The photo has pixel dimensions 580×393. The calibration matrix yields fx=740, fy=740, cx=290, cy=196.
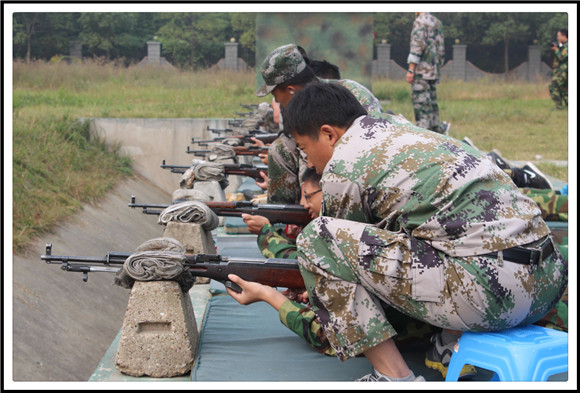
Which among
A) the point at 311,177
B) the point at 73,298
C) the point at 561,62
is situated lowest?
the point at 73,298

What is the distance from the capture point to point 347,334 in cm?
274

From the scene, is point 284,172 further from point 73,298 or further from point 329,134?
point 73,298

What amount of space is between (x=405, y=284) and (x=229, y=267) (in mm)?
900

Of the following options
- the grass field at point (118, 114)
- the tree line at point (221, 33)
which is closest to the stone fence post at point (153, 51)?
the tree line at point (221, 33)

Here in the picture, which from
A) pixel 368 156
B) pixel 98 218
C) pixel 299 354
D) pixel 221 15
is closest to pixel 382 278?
pixel 368 156

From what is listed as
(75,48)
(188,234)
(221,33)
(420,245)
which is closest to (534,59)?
(221,33)

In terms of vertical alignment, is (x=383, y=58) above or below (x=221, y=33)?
below

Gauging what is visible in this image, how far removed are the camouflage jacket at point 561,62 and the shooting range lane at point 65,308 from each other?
33.8 feet

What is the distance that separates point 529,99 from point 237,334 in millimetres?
16941

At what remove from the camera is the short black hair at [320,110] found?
297cm

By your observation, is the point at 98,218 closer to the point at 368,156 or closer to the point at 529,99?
the point at 368,156

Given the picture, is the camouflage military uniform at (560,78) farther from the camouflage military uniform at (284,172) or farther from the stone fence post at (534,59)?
the stone fence post at (534,59)

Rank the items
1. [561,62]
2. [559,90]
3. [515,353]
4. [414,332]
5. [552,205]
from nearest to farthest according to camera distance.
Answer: [515,353], [414,332], [552,205], [561,62], [559,90]

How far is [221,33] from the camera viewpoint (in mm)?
29328
